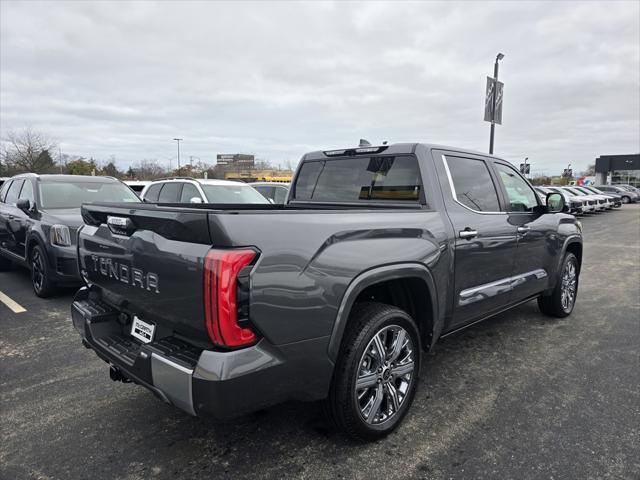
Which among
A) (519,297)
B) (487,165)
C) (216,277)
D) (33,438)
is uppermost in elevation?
(487,165)

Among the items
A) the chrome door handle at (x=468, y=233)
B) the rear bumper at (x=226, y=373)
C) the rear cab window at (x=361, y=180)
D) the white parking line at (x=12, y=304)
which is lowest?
the white parking line at (x=12, y=304)

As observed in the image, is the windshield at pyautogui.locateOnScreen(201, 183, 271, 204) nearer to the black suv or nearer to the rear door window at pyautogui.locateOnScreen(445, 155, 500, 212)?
the black suv

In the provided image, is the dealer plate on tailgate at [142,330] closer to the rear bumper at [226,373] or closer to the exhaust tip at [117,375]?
the rear bumper at [226,373]

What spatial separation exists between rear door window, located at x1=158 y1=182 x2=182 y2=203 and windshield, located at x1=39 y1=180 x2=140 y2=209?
2.09 metres

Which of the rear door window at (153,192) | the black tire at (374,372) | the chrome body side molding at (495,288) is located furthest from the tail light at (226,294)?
the rear door window at (153,192)

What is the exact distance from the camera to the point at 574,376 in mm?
3576

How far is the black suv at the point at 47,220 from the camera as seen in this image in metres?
5.58

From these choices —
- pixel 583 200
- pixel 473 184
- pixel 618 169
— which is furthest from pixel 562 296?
pixel 618 169

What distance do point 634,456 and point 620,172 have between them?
79.3m

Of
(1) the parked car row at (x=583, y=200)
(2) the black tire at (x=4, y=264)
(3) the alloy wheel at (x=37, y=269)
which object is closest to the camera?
(3) the alloy wheel at (x=37, y=269)

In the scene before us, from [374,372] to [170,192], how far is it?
8210mm

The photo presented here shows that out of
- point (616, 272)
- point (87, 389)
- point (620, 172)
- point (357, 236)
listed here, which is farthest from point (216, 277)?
point (620, 172)

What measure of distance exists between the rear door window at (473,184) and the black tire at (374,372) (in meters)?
1.26

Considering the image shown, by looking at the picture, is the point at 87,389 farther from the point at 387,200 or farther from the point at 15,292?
the point at 15,292
